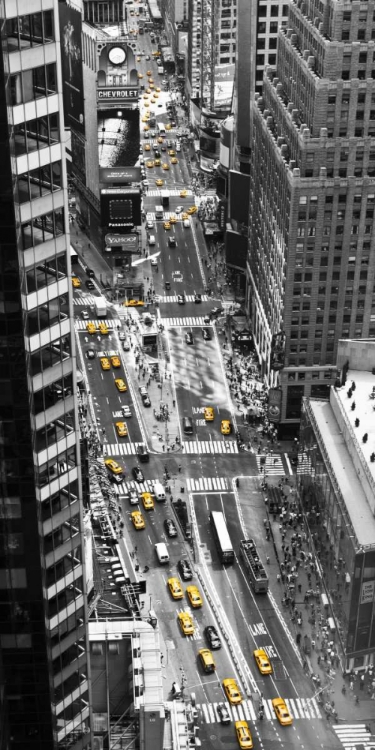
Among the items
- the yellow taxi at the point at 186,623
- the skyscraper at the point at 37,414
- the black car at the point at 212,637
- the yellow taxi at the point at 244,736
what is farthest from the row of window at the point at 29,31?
the yellow taxi at the point at 186,623

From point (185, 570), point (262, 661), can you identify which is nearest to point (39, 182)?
point (262, 661)

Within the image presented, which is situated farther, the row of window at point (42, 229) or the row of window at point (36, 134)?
the row of window at point (42, 229)

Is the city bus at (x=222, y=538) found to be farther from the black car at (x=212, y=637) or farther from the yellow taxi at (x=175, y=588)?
the black car at (x=212, y=637)

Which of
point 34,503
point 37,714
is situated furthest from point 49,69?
point 37,714

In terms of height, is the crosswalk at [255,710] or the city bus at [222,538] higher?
the city bus at [222,538]

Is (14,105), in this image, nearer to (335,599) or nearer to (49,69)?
(49,69)

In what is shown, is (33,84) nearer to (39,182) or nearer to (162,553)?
(39,182)

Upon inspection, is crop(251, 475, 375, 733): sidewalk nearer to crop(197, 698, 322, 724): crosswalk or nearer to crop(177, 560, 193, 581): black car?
crop(197, 698, 322, 724): crosswalk
